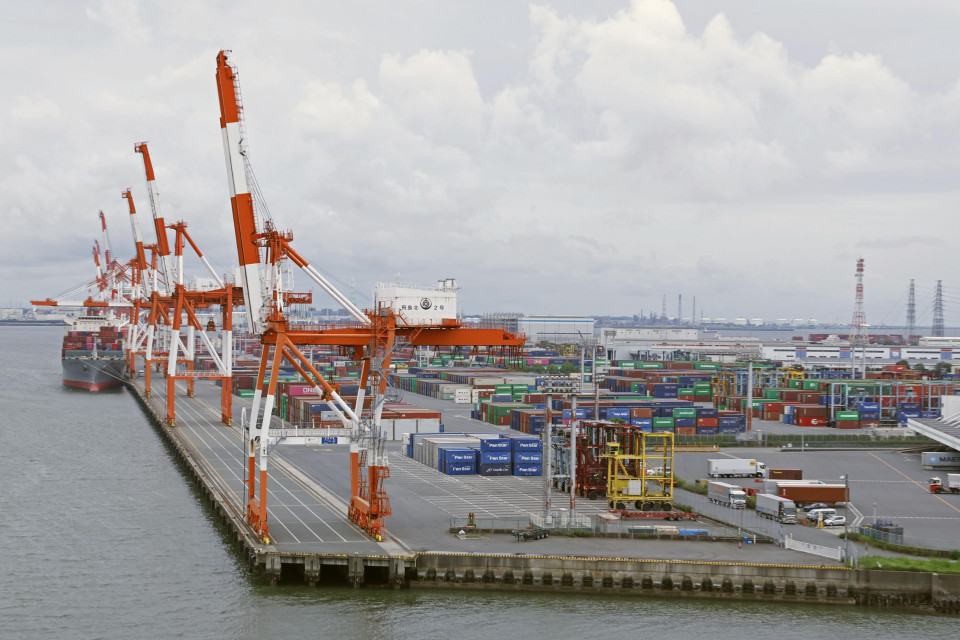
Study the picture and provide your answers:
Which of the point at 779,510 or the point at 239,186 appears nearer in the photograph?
the point at 239,186

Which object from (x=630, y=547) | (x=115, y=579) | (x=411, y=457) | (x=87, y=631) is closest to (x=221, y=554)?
(x=115, y=579)

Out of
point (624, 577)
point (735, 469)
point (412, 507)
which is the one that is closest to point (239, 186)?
point (412, 507)

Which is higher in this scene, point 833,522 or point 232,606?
point 833,522

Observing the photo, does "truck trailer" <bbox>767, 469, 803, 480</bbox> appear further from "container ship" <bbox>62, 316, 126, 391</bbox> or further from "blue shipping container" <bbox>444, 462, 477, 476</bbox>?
"container ship" <bbox>62, 316, 126, 391</bbox>

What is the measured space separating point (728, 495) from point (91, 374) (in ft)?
276

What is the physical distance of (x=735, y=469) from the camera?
55594 mm

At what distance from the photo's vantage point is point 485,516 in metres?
40.9

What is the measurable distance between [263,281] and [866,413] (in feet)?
197

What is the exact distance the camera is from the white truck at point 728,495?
45225 millimetres

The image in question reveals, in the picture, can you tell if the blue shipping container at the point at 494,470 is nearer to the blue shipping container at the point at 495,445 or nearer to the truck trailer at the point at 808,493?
the blue shipping container at the point at 495,445

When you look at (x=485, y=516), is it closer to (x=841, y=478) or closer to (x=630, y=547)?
(x=630, y=547)

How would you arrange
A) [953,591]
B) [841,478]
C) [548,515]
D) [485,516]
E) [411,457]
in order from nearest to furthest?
[953,591], [548,515], [485,516], [841,478], [411,457]

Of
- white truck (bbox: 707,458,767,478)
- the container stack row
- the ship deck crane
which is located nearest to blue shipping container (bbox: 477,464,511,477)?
the container stack row

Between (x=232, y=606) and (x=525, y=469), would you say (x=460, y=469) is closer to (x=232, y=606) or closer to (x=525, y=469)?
(x=525, y=469)
